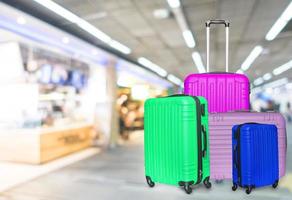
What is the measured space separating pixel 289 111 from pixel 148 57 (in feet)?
35.5

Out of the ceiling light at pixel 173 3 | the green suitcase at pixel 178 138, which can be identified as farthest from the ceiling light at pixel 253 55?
the green suitcase at pixel 178 138

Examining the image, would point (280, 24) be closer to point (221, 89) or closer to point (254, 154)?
point (221, 89)

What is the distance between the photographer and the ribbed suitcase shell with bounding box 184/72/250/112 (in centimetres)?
271

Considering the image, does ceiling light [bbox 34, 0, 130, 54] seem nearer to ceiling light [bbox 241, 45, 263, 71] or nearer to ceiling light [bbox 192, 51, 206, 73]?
ceiling light [bbox 192, 51, 206, 73]

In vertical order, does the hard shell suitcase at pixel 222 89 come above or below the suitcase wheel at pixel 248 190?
above

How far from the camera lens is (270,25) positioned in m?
5.92

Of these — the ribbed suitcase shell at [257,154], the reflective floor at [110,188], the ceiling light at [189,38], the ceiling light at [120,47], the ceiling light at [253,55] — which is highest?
the ceiling light at [253,55]

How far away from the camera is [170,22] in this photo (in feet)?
17.5

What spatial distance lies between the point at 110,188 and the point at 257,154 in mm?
1542

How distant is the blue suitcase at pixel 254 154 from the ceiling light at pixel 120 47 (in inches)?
180

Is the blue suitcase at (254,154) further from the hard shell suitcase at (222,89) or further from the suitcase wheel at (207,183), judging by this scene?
the hard shell suitcase at (222,89)

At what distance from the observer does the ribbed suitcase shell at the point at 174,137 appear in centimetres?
220

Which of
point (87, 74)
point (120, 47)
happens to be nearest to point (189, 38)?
point (120, 47)

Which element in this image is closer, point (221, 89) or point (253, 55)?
point (221, 89)
